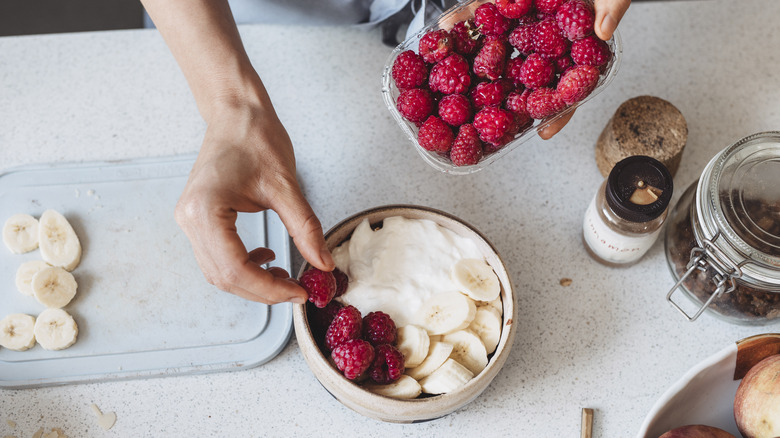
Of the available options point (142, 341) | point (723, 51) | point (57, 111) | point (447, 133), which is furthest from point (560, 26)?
point (57, 111)

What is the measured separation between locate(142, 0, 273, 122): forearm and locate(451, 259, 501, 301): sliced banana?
381 millimetres

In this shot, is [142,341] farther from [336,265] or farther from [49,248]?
[336,265]

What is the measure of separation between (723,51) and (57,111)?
1.34 metres

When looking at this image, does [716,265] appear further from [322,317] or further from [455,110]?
[322,317]

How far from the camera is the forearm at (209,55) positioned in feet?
3.02

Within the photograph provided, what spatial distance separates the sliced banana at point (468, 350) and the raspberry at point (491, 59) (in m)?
0.39

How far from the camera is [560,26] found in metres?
0.89

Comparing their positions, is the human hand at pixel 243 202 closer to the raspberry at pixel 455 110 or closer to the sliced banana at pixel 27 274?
the raspberry at pixel 455 110

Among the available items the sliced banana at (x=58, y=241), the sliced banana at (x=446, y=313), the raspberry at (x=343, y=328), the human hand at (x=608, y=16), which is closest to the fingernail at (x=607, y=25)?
the human hand at (x=608, y=16)

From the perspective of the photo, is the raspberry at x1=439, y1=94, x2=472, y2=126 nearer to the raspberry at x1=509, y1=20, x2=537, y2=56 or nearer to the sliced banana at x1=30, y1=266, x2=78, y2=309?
the raspberry at x1=509, y1=20, x2=537, y2=56

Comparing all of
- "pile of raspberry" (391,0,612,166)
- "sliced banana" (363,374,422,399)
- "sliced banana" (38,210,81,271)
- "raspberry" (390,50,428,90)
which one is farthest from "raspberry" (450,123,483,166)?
"sliced banana" (38,210,81,271)

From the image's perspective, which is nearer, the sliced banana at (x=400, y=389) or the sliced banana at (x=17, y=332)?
the sliced banana at (x=400, y=389)

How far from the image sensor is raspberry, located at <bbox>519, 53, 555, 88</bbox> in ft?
2.92

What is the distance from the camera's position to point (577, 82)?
34.1 inches
